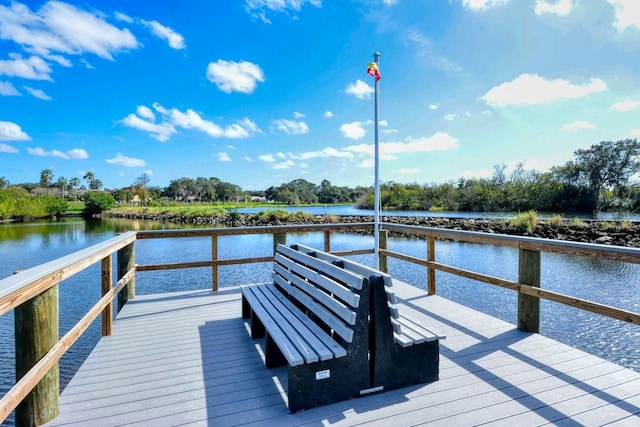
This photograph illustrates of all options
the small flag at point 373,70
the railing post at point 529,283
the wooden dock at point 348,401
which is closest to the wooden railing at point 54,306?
the railing post at point 529,283

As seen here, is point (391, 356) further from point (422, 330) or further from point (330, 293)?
point (330, 293)

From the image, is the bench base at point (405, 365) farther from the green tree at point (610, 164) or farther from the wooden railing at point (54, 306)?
the green tree at point (610, 164)

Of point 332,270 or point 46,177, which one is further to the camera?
point 46,177

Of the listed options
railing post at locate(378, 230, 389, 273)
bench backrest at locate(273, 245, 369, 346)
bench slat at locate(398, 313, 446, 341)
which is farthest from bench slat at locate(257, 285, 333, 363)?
railing post at locate(378, 230, 389, 273)

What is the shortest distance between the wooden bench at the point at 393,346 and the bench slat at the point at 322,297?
204 mm

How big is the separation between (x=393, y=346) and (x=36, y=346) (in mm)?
2036

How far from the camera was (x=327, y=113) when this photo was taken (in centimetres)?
2239

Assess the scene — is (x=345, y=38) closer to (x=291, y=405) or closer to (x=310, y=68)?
(x=310, y=68)

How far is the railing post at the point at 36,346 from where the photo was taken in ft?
5.66

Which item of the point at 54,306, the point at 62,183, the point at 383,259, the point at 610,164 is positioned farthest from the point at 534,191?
the point at 62,183

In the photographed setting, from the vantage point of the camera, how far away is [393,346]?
7.01 feet

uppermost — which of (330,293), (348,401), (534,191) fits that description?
(534,191)

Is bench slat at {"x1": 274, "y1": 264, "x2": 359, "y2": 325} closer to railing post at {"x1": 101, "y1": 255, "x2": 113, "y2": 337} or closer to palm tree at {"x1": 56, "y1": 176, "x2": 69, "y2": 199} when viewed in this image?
railing post at {"x1": 101, "y1": 255, "x2": 113, "y2": 337}

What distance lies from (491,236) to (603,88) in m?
18.2
